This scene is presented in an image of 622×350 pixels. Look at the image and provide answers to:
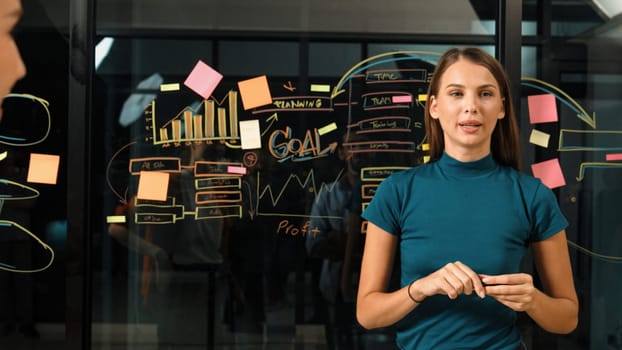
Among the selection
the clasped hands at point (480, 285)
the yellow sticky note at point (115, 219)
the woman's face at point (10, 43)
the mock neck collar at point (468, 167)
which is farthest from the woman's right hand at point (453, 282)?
the woman's face at point (10, 43)

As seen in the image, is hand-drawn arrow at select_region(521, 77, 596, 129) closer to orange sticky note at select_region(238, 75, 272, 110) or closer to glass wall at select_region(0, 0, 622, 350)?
glass wall at select_region(0, 0, 622, 350)

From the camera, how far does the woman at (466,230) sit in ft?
4.81

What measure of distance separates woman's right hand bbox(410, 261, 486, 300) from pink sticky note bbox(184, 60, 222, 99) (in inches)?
85.0

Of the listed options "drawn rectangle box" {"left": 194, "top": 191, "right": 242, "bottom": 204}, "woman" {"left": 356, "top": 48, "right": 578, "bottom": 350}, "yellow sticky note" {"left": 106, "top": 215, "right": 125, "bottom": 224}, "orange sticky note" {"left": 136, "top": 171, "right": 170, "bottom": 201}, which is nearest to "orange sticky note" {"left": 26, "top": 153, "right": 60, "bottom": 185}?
"yellow sticky note" {"left": 106, "top": 215, "right": 125, "bottom": 224}

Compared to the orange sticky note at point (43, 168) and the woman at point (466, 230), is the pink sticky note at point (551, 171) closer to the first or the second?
the woman at point (466, 230)

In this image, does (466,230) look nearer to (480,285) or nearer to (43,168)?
(480,285)

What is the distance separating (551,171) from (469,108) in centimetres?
197

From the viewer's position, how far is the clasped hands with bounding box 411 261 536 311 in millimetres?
1343

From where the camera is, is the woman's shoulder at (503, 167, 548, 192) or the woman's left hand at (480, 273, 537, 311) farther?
the woman's shoulder at (503, 167, 548, 192)

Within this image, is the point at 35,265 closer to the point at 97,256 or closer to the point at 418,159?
the point at 97,256

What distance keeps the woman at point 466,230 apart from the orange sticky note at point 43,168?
2273 mm

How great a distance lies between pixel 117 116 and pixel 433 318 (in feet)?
7.68

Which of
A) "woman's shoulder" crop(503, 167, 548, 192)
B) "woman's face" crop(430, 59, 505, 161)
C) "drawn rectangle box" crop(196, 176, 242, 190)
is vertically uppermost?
"woman's face" crop(430, 59, 505, 161)

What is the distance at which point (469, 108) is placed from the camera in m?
1.49
